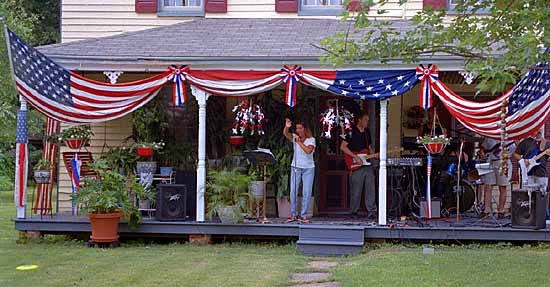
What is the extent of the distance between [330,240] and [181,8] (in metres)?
6.08

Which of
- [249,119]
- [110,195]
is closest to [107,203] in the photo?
[110,195]

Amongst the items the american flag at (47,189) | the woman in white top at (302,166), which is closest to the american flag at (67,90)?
the american flag at (47,189)

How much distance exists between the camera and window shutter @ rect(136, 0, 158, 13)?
15211 millimetres

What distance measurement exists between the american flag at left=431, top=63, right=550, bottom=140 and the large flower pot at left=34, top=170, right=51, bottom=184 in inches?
255

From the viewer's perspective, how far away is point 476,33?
849 centimetres

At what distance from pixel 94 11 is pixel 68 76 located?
3.62m

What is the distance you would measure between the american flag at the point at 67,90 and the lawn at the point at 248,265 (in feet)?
6.87

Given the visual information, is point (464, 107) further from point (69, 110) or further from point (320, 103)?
point (69, 110)

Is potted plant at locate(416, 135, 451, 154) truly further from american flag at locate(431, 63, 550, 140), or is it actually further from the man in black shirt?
the man in black shirt

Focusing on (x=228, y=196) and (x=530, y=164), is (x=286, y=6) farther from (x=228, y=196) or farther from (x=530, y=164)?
(x=530, y=164)

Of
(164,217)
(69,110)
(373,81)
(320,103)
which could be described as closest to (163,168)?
(164,217)

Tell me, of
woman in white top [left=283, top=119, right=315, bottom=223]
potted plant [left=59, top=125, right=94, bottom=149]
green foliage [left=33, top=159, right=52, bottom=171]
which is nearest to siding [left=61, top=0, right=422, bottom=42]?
potted plant [left=59, top=125, right=94, bottom=149]

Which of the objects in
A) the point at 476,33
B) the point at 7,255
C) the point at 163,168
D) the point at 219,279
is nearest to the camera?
the point at 476,33

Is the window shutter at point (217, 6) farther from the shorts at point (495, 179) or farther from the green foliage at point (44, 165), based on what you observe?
the shorts at point (495, 179)
